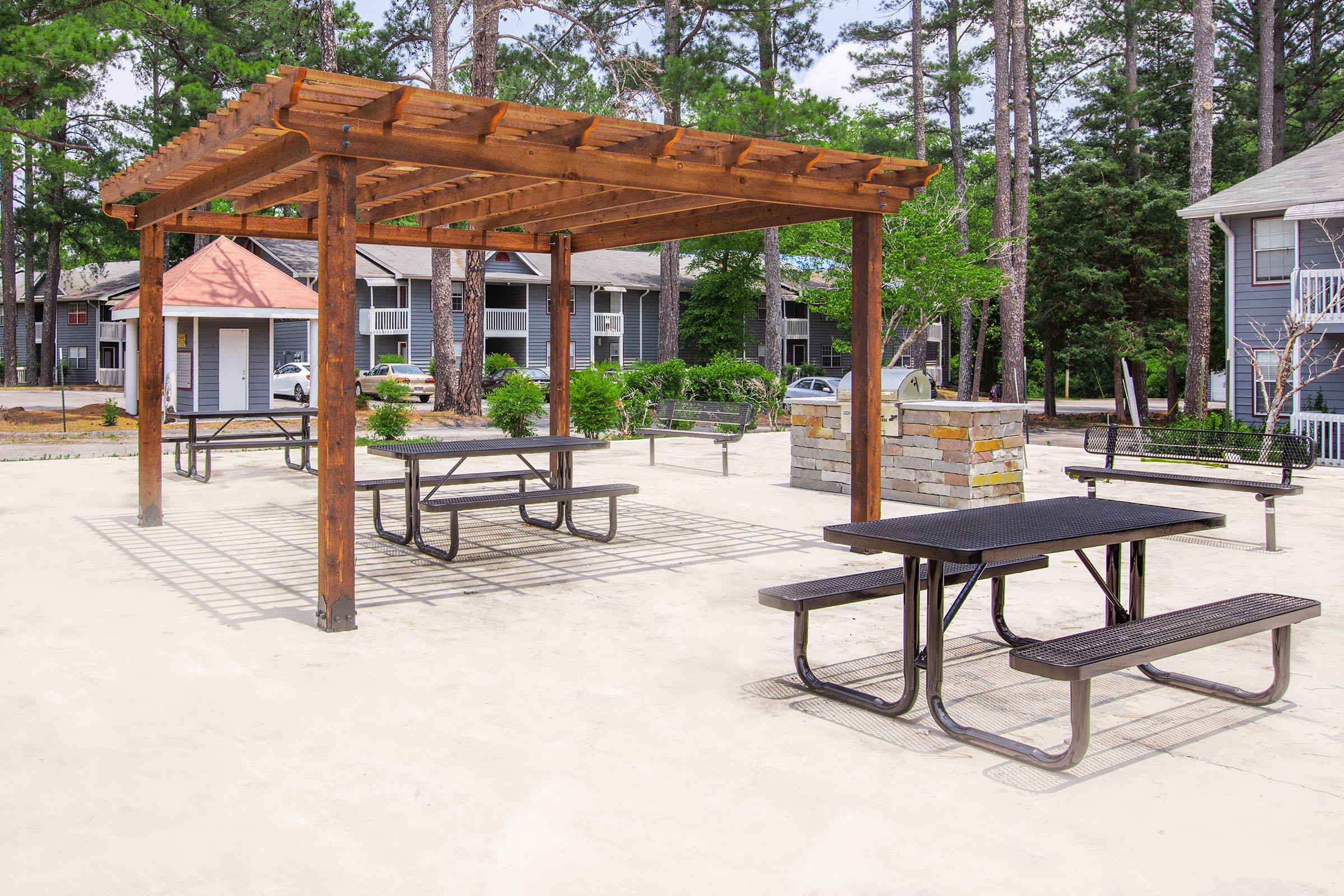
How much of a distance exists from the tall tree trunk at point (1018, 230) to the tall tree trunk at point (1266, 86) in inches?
249

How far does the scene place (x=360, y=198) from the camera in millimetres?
9414

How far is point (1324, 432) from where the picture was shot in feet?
59.5

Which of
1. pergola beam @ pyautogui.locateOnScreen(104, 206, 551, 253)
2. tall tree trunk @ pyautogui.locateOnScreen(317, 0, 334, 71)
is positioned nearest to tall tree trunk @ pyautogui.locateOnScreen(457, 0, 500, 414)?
tall tree trunk @ pyautogui.locateOnScreen(317, 0, 334, 71)

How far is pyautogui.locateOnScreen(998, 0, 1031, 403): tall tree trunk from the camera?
2702 centimetres

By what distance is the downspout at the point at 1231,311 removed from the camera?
2188 cm

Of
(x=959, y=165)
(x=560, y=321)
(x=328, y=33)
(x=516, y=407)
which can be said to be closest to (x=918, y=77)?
(x=959, y=165)

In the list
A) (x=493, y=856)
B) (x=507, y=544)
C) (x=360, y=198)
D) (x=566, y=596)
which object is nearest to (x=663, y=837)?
(x=493, y=856)

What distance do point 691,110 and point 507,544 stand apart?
83.0 ft

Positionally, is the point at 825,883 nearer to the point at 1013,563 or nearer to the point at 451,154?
the point at 1013,563

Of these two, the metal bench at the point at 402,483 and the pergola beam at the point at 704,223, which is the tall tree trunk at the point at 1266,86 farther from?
the metal bench at the point at 402,483

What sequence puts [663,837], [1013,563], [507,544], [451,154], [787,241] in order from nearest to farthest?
[663,837] → [1013,563] → [451,154] → [507,544] → [787,241]

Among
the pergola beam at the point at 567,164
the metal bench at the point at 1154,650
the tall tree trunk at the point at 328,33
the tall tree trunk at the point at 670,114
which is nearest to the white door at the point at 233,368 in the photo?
the tall tree trunk at the point at 328,33

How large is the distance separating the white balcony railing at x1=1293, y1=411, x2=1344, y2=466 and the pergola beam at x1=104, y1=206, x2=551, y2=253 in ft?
44.3

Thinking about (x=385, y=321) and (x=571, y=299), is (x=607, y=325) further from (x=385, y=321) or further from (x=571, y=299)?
(x=571, y=299)
